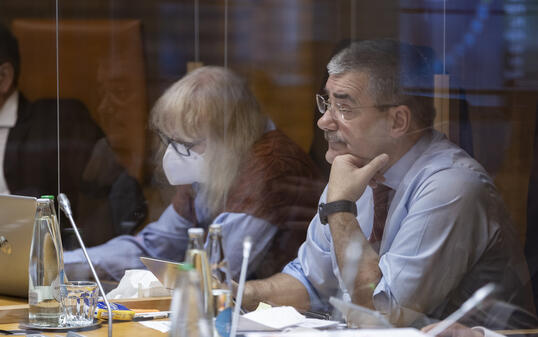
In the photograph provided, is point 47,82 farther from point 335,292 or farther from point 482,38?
point 482,38

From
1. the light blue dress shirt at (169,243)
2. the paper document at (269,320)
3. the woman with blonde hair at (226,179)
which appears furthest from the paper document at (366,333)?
the light blue dress shirt at (169,243)

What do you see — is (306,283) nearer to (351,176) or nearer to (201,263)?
(351,176)

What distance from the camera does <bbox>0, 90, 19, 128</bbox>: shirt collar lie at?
146 inches

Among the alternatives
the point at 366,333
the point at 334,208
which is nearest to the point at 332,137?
the point at 334,208

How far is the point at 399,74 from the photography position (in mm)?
2408

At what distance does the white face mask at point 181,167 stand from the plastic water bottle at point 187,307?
1939 millimetres

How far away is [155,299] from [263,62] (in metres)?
1.16

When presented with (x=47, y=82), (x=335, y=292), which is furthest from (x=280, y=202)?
(x=47, y=82)

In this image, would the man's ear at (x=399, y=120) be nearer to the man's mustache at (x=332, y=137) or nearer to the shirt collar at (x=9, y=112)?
the man's mustache at (x=332, y=137)

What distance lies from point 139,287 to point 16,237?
44 centimetres

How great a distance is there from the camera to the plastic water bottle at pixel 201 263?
5.21 feet

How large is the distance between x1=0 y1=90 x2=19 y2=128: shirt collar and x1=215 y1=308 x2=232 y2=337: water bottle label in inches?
94.4

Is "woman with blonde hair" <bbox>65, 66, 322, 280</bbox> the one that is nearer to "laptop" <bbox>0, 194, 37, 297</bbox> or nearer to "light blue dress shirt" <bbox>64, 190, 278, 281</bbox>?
"light blue dress shirt" <bbox>64, 190, 278, 281</bbox>

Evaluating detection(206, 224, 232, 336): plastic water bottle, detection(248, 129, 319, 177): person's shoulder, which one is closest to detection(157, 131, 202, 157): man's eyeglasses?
detection(248, 129, 319, 177): person's shoulder
